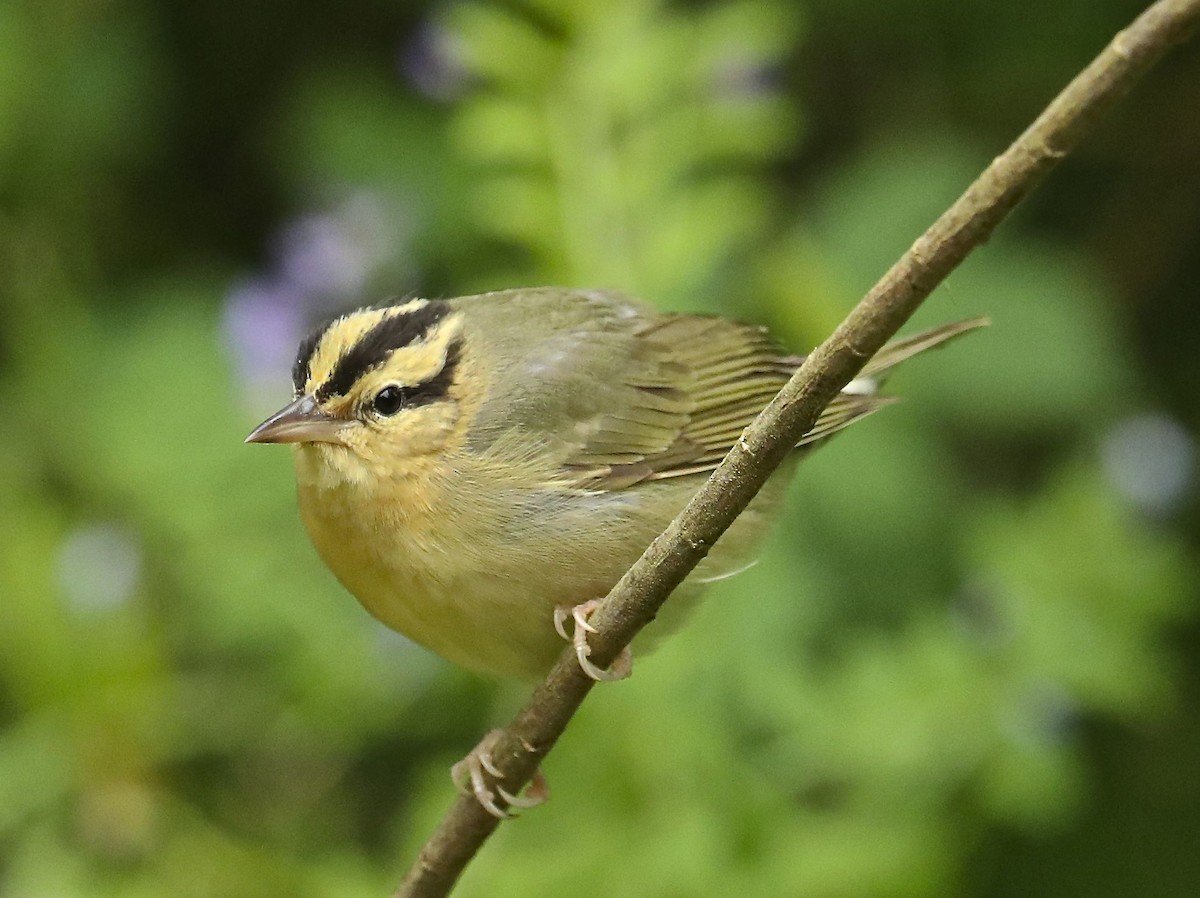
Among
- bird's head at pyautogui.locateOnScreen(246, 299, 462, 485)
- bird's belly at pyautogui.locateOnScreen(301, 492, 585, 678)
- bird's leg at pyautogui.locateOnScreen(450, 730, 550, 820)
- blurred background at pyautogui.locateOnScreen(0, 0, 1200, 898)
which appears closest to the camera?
bird's leg at pyautogui.locateOnScreen(450, 730, 550, 820)

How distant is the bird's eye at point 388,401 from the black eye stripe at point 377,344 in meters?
0.05

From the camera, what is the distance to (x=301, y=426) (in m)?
2.85

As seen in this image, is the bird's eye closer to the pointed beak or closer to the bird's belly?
the pointed beak

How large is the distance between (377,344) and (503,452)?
1.02 feet

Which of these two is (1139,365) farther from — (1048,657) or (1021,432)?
(1048,657)

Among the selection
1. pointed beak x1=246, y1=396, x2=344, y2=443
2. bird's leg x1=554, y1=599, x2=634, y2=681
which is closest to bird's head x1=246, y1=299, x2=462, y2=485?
pointed beak x1=246, y1=396, x2=344, y2=443

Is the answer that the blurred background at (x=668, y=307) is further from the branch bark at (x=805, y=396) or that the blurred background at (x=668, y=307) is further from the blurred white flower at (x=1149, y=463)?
the branch bark at (x=805, y=396)

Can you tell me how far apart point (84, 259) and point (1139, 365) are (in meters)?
3.27

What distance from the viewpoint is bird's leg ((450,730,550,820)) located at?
97.5 inches

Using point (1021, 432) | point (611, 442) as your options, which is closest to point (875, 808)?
point (611, 442)

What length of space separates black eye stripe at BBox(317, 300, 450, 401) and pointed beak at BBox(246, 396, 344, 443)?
0.03m

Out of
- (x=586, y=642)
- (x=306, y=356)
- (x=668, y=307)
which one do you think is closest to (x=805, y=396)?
(x=586, y=642)

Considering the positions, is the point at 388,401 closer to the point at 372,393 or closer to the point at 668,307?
the point at 372,393

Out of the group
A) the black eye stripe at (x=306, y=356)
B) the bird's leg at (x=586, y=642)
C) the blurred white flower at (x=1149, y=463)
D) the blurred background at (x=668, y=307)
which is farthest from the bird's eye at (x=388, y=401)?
the blurred white flower at (x=1149, y=463)
